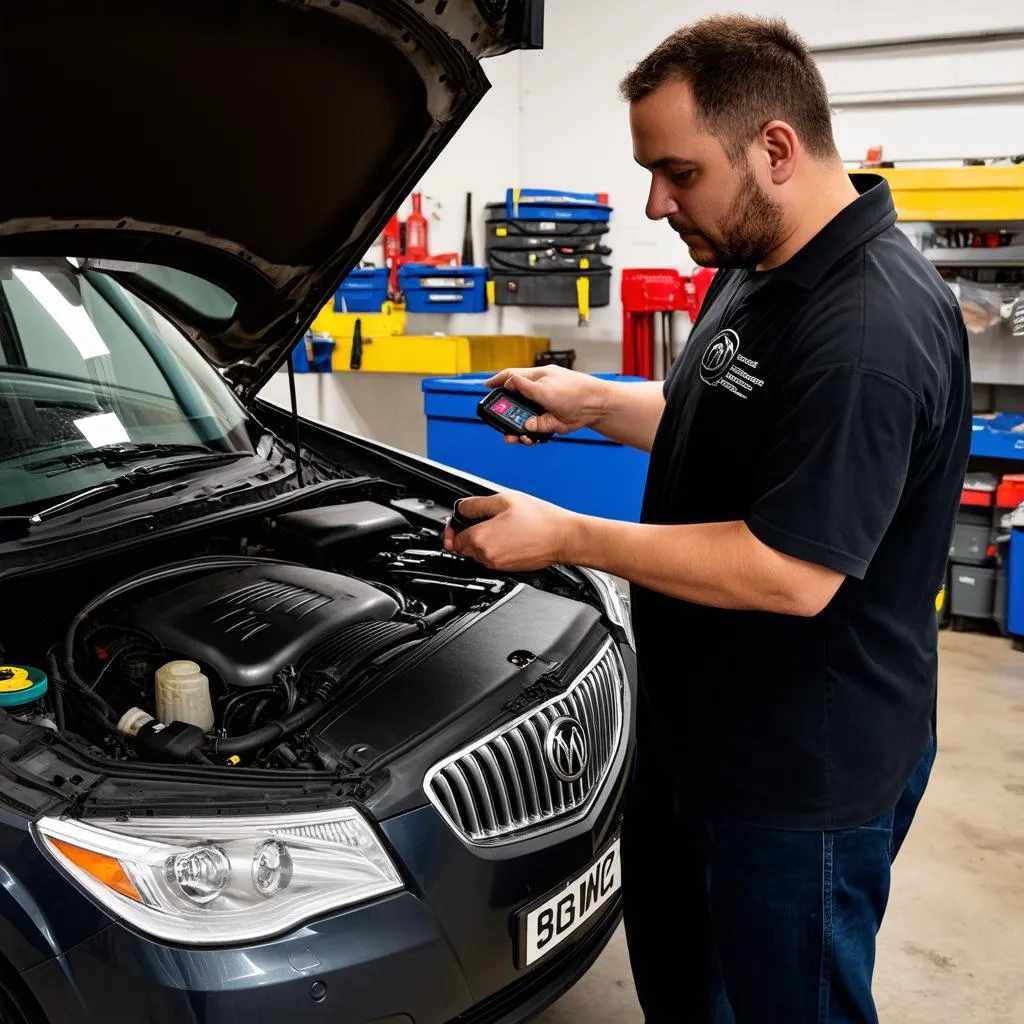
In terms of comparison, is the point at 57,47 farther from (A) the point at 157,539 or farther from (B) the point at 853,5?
(B) the point at 853,5

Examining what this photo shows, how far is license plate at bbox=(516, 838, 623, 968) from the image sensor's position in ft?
5.08

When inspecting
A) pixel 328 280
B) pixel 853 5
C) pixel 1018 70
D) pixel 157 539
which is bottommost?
pixel 157 539

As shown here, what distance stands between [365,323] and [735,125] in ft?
15.2

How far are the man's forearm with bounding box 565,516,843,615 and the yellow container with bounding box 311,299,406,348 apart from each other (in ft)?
14.7

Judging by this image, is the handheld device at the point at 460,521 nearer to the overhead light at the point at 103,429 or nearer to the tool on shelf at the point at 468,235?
the overhead light at the point at 103,429

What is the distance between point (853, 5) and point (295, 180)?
13.5 ft

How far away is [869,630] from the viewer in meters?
1.31

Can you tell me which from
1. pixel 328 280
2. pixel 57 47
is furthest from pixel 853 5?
pixel 57 47

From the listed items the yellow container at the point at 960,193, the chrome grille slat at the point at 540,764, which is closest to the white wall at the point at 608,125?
the yellow container at the point at 960,193

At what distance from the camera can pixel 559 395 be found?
1811 millimetres

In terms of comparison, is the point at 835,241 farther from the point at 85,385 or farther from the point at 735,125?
the point at 85,385

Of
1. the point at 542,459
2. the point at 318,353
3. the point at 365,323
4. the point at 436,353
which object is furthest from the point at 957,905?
the point at 318,353

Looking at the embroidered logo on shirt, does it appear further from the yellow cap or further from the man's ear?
the yellow cap

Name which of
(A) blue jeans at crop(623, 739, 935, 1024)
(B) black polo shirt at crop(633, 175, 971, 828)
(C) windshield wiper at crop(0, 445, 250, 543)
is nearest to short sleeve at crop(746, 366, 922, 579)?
(B) black polo shirt at crop(633, 175, 971, 828)
